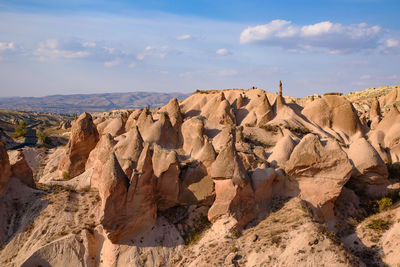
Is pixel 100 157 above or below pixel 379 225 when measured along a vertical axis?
above

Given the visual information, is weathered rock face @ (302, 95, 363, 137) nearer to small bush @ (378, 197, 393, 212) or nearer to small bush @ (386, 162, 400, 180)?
small bush @ (386, 162, 400, 180)

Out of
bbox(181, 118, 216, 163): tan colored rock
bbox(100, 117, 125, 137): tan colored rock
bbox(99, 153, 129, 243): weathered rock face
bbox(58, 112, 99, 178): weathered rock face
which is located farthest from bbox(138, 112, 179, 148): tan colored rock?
bbox(99, 153, 129, 243): weathered rock face

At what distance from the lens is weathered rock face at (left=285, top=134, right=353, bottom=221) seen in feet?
53.3

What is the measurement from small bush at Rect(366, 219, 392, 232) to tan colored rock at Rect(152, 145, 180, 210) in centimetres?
924

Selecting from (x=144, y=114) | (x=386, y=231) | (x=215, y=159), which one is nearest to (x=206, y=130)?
(x=144, y=114)

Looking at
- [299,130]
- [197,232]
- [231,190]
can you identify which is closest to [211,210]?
[197,232]

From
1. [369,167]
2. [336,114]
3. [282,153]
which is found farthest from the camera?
[336,114]

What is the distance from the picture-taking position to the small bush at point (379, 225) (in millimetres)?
14599

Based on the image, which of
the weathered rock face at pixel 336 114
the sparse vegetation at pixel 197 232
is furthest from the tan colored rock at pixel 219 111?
the sparse vegetation at pixel 197 232

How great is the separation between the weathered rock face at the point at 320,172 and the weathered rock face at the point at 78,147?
53.1 ft

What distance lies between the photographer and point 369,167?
1778 cm

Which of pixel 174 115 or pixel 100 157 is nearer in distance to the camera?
pixel 100 157

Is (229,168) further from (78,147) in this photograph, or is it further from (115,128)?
(115,128)

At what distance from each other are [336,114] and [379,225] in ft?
60.1
